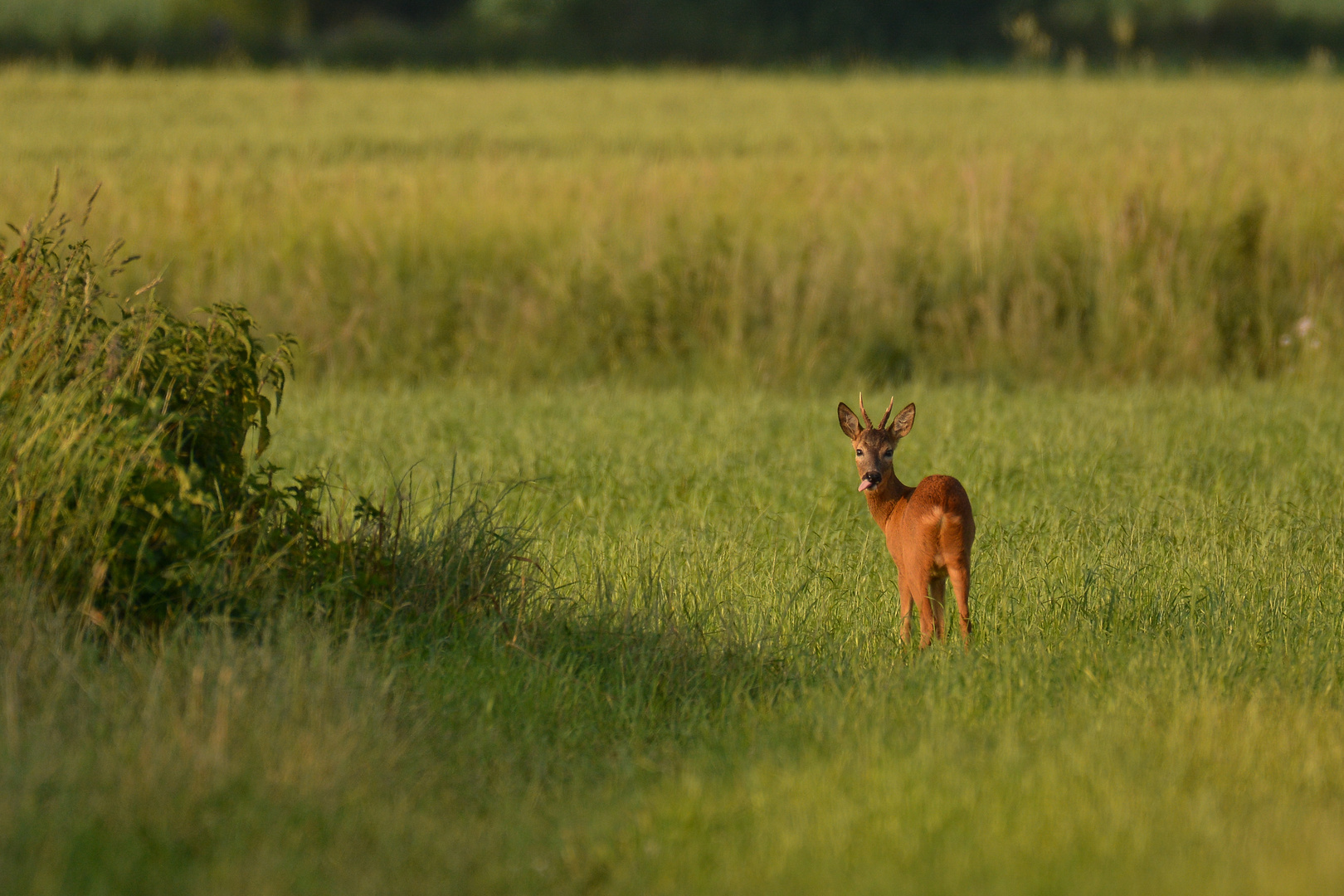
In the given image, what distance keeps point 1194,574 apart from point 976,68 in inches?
1400

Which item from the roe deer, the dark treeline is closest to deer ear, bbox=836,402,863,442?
the roe deer

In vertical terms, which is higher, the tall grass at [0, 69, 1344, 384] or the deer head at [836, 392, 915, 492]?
the tall grass at [0, 69, 1344, 384]

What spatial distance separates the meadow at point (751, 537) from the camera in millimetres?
3375

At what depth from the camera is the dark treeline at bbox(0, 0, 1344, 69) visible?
126 ft

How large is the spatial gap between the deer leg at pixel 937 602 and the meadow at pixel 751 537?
0.45 ft

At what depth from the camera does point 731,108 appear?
Answer: 24.7 metres

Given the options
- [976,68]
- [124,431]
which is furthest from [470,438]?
[976,68]

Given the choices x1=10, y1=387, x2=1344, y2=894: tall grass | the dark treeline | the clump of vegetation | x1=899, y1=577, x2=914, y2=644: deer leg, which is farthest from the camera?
the dark treeline

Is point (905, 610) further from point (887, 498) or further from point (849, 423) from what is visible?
point (849, 423)

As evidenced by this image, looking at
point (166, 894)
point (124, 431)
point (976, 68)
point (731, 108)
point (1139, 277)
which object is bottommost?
point (166, 894)

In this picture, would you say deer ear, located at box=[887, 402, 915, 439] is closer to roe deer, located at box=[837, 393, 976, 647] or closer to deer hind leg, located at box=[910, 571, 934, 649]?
A: roe deer, located at box=[837, 393, 976, 647]

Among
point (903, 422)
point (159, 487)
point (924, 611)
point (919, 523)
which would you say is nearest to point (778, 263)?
point (903, 422)

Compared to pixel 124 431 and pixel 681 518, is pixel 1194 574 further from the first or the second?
pixel 124 431

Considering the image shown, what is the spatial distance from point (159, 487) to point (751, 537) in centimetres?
254
